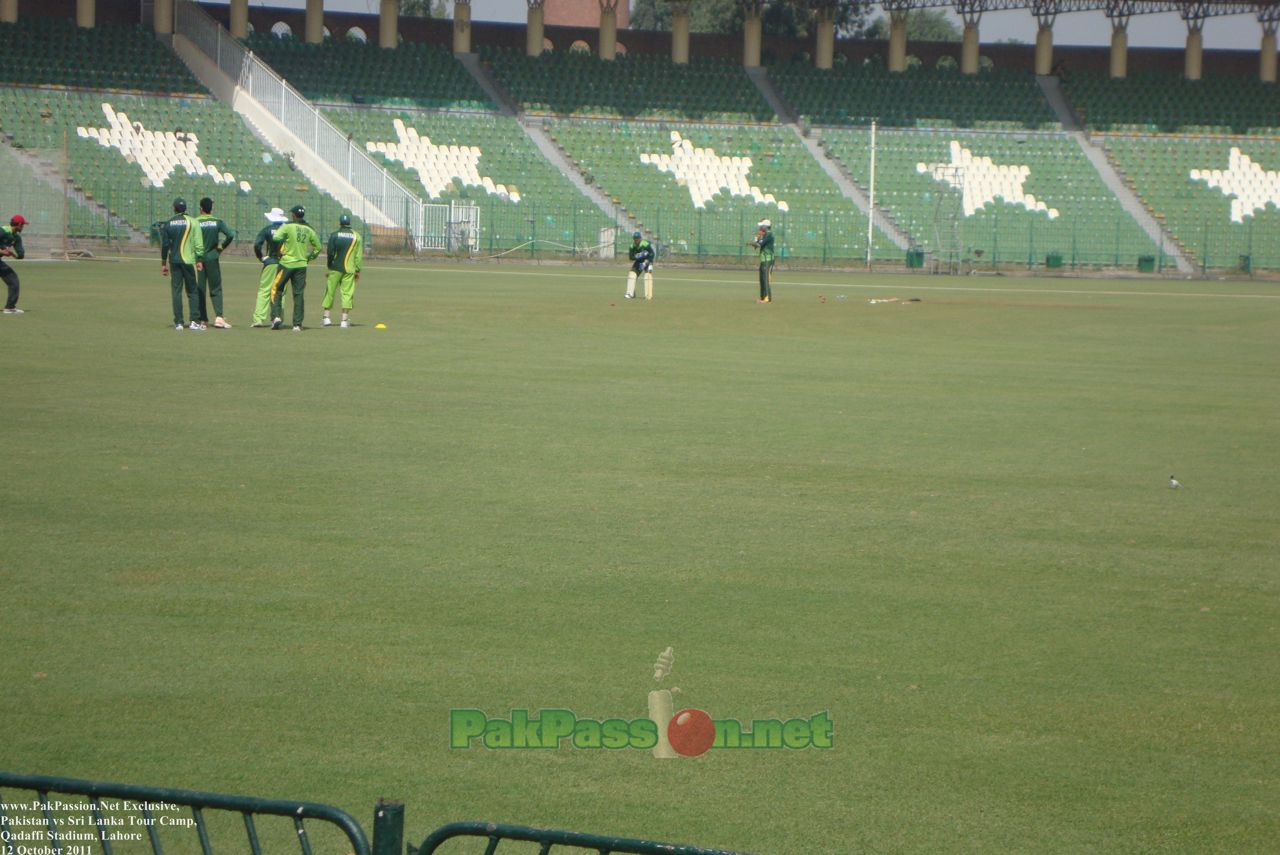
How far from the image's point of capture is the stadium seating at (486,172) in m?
52.7

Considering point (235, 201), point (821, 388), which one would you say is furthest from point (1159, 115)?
point (821, 388)

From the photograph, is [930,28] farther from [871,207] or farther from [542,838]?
[542,838]

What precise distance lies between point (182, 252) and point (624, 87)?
4141 centimetres

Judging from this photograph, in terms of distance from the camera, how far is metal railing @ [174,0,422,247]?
50469mm

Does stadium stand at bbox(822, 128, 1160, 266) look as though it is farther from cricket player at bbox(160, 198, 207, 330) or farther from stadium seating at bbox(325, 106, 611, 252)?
cricket player at bbox(160, 198, 207, 330)

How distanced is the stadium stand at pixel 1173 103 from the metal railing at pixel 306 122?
29051 millimetres

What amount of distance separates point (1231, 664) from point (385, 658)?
12.0 feet

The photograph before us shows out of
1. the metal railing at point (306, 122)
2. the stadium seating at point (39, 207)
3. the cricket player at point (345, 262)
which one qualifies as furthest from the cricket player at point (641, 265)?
the metal railing at point (306, 122)

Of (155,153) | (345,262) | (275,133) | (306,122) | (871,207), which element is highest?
(306,122)

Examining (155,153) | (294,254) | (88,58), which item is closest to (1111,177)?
(155,153)

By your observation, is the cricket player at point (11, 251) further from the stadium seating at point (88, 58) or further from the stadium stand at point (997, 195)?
the stadium stand at point (997, 195)

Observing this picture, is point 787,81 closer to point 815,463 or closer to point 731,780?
point 815,463

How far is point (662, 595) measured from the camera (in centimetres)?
749

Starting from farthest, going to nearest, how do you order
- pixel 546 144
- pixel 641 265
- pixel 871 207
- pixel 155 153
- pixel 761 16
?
pixel 761 16, pixel 546 144, pixel 871 207, pixel 155 153, pixel 641 265
